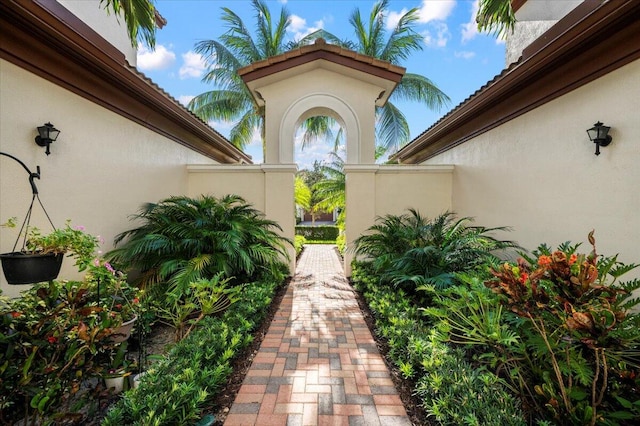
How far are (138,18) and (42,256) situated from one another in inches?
121

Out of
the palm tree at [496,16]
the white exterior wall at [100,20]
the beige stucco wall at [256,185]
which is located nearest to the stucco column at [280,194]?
the beige stucco wall at [256,185]

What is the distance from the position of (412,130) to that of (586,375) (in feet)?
49.4

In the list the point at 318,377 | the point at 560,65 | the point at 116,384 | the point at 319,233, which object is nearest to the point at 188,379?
the point at 116,384

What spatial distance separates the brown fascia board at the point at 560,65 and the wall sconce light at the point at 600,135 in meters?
0.71

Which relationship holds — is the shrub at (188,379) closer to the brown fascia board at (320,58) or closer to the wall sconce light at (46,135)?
the wall sconce light at (46,135)

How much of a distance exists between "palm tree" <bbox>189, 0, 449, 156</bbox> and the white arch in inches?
251

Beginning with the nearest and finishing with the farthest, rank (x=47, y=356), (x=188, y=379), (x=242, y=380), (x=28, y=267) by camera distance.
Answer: (x=47, y=356)
(x=188, y=379)
(x=28, y=267)
(x=242, y=380)

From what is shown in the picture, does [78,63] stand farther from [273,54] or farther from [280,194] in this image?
[273,54]

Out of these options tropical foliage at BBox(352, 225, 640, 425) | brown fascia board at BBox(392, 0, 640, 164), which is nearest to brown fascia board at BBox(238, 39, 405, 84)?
brown fascia board at BBox(392, 0, 640, 164)

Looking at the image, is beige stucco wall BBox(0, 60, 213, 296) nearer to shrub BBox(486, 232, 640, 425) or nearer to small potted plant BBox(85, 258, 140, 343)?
small potted plant BBox(85, 258, 140, 343)

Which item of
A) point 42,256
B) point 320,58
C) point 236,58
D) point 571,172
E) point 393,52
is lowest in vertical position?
point 42,256

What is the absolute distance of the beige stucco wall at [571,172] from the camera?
11.7 ft

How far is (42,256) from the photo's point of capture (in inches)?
121

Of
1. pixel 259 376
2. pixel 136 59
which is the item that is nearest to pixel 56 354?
pixel 259 376
